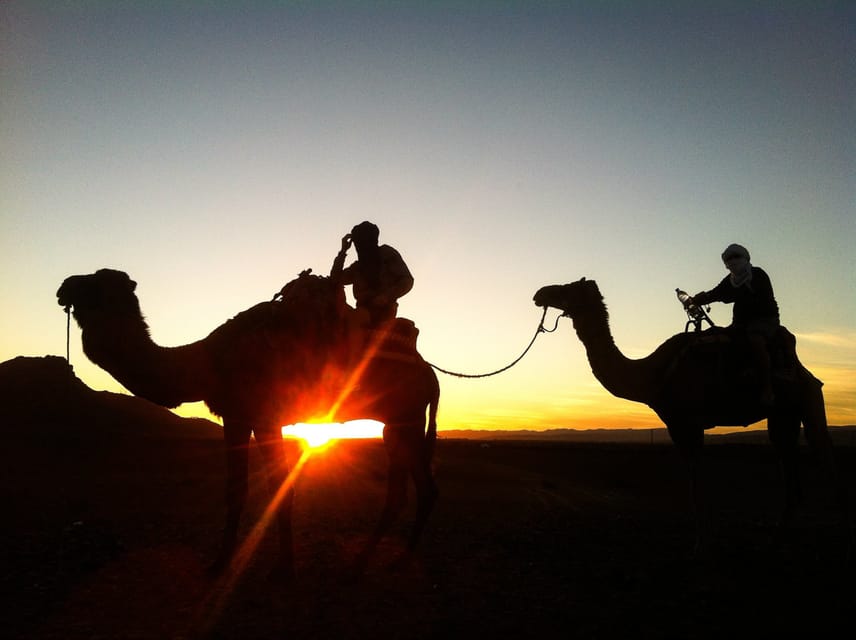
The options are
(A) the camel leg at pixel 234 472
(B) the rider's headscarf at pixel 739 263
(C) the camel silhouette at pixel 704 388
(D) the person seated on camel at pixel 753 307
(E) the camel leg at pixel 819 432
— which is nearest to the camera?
(A) the camel leg at pixel 234 472

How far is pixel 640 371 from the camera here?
11297mm

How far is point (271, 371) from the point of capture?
8.55 m

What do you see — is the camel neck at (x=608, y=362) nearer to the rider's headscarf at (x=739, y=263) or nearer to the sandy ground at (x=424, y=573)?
the rider's headscarf at (x=739, y=263)

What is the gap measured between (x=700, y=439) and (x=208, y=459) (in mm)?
19811

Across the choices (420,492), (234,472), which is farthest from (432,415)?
(234,472)

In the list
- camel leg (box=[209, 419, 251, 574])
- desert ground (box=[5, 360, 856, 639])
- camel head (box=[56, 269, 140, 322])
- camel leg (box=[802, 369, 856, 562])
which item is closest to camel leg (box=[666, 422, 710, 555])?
desert ground (box=[5, 360, 856, 639])

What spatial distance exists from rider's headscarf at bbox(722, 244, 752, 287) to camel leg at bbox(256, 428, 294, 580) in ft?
21.4

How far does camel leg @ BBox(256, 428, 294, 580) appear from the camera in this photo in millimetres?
8172

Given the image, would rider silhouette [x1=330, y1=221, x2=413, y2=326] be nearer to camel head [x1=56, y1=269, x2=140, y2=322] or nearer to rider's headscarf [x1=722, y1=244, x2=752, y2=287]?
camel head [x1=56, y1=269, x2=140, y2=322]

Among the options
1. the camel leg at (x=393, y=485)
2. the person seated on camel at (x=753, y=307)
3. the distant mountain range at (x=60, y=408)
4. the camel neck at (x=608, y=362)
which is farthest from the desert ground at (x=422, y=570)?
the distant mountain range at (x=60, y=408)

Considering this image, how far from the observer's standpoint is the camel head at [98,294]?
320 inches

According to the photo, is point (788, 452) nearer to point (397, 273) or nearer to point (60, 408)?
point (397, 273)

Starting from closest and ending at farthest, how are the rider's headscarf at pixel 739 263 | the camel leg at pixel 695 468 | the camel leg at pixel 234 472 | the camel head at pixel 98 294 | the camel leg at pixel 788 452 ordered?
the camel head at pixel 98 294 → the camel leg at pixel 234 472 → the camel leg at pixel 695 468 → the rider's headscarf at pixel 739 263 → the camel leg at pixel 788 452

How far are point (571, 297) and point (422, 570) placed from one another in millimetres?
4828
